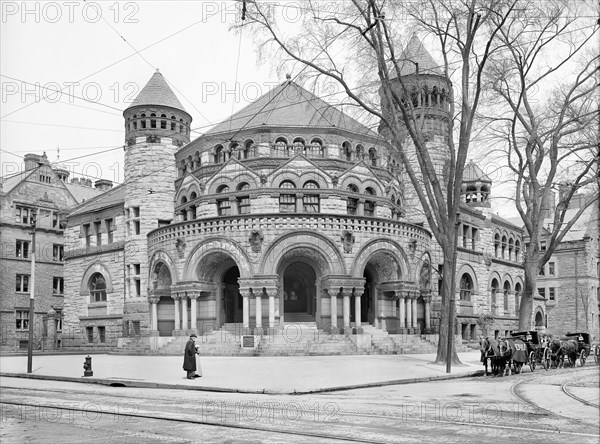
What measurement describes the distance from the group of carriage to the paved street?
117 inches

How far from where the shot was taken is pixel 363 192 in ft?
133

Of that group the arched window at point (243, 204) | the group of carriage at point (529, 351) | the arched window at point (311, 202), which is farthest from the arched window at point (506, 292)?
the group of carriage at point (529, 351)

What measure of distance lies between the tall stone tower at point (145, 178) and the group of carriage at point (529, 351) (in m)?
25.1

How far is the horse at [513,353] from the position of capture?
70.9ft

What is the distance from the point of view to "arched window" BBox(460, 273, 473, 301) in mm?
48969

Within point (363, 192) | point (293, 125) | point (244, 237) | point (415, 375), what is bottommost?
point (415, 375)

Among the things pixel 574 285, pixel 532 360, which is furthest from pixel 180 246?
pixel 574 285

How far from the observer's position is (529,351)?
2417 cm

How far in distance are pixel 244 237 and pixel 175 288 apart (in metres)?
4.94

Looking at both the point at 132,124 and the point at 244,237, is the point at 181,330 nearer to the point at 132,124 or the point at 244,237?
the point at 244,237

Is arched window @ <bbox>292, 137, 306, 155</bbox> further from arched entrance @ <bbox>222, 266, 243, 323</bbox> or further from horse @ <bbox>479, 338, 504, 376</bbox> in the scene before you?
horse @ <bbox>479, 338, 504, 376</bbox>

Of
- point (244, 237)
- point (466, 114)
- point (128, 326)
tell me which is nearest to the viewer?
point (466, 114)

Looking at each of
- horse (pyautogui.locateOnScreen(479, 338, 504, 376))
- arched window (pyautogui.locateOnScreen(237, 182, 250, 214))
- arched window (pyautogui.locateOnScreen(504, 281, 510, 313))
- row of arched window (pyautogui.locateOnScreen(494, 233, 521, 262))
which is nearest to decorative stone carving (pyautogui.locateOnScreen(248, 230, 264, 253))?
arched window (pyautogui.locateOnScreen(237, 182, 250, 214))

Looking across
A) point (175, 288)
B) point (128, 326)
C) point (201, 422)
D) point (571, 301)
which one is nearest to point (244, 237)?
point (175, 288)
